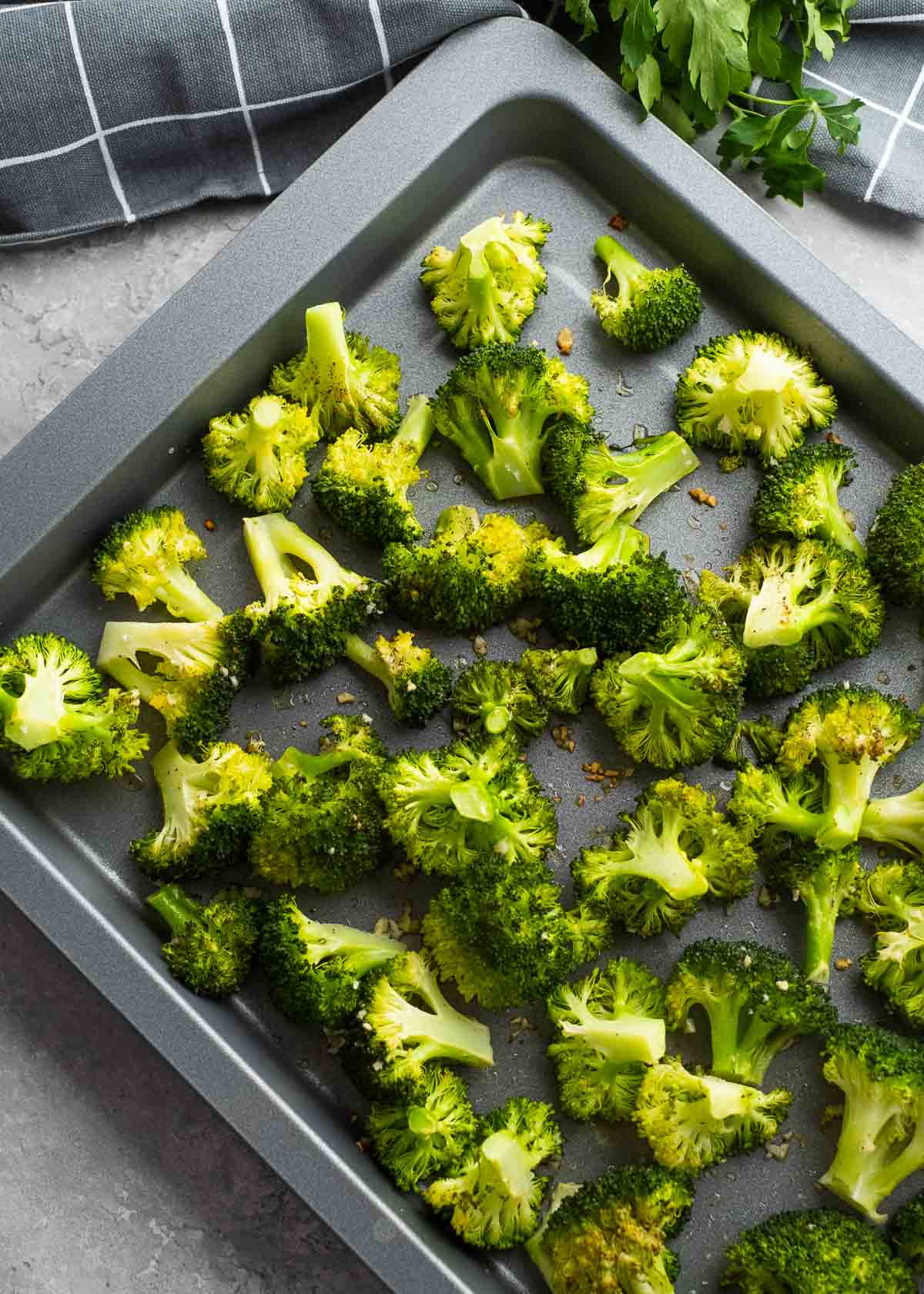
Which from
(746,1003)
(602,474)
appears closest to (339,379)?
(602,474)

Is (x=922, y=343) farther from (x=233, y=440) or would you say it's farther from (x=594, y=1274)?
(x=594, y=1274)

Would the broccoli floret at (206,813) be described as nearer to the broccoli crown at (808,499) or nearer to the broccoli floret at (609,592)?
the broccoli floret at (609,592)

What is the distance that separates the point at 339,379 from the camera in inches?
93.8

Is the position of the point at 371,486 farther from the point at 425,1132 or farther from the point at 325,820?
the point at 425,1132

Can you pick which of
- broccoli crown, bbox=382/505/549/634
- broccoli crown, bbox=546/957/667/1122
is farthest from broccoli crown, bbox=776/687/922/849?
broccoli crown, bbox=382/505/549/634

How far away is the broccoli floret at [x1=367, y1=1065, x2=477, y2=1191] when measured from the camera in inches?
85.1

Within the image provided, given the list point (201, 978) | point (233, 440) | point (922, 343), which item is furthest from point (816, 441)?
point (201, 978)

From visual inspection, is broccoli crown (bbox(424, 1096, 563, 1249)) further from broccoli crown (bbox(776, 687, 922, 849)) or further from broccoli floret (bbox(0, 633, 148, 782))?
broccoli floret (bbox(0, 633, 148, 782))

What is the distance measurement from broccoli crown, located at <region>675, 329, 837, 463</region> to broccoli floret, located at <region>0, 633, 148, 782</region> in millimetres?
1215

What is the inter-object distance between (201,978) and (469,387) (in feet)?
3.90

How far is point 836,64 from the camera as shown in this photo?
103 inches

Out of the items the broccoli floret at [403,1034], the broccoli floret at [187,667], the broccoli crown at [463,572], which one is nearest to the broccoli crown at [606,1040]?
the broccoli floret at [403,1034]

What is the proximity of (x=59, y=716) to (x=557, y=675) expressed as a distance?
2.95 ft

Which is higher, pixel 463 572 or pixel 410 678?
pixel 463 572
